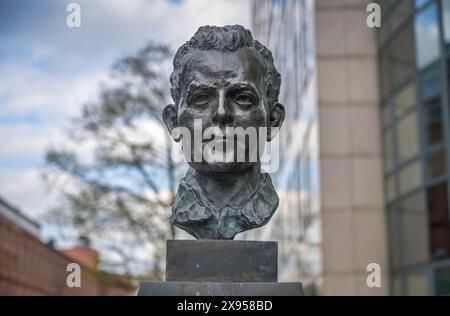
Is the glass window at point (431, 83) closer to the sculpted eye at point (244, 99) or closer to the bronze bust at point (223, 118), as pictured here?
the bronze bust at point (223, 118)

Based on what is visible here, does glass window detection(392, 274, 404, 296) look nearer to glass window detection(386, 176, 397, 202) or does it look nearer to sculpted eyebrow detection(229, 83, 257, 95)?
glass window detection(386, 176, 397, 202)

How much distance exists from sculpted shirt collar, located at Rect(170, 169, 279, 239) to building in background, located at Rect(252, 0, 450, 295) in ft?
34.3

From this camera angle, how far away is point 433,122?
51.3 ft

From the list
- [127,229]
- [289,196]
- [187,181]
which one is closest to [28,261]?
[127,229]

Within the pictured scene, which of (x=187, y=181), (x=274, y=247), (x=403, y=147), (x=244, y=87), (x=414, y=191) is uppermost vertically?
(x=403, y=147)

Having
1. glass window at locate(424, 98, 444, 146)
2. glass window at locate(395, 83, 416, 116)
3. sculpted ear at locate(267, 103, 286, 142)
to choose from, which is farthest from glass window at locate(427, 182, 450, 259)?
sculpted ear at locate(267, 103, 286, 142)

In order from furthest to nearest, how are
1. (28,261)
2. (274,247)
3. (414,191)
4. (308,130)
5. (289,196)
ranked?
(289,196) < (28,261) < (308,130) < (414,191) < (274,247)

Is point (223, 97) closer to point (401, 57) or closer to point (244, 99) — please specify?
point (244, 99)

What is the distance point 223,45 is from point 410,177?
11.9m

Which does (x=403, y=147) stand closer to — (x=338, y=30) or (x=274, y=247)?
(x=338, y=30)

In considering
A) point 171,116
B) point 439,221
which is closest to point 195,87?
point 171,116

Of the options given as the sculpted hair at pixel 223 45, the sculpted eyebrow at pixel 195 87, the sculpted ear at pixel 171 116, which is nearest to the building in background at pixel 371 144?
the sculpted hair at pixel 223 45

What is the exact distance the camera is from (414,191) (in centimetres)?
1617

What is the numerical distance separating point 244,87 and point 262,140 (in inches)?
19.5
